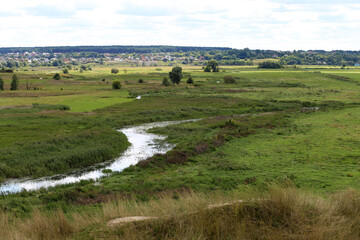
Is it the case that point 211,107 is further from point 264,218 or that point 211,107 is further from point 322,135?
point 264,218

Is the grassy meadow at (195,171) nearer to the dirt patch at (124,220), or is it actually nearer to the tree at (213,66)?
the dirt patch at (124,220)

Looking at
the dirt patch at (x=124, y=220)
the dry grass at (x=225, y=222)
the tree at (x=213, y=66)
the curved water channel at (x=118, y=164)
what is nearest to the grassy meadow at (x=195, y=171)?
the dry grass at (x=225, y=222)

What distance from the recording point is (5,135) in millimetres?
32375

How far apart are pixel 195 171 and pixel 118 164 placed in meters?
7.72

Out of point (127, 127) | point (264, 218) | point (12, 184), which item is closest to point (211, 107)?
point (127, 127)

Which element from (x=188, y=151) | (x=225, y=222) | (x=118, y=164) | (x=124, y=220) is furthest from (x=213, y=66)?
(x=225, y=222)

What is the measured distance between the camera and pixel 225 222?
25.5 ft

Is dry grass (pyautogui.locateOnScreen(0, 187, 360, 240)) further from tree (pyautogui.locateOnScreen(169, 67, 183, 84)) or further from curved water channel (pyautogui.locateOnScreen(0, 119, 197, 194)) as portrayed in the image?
tree (pyautogui.locateOnScreen(169, 67, 183, 84))

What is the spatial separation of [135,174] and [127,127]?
20.8 meters

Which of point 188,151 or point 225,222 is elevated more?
point 225,222

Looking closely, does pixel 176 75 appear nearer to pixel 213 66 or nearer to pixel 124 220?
pixel 213 66

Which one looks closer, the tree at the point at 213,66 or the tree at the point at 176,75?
the tree at the point at 176,75

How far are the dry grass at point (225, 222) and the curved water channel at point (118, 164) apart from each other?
12996mm

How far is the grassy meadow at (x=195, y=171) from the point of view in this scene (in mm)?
7957
